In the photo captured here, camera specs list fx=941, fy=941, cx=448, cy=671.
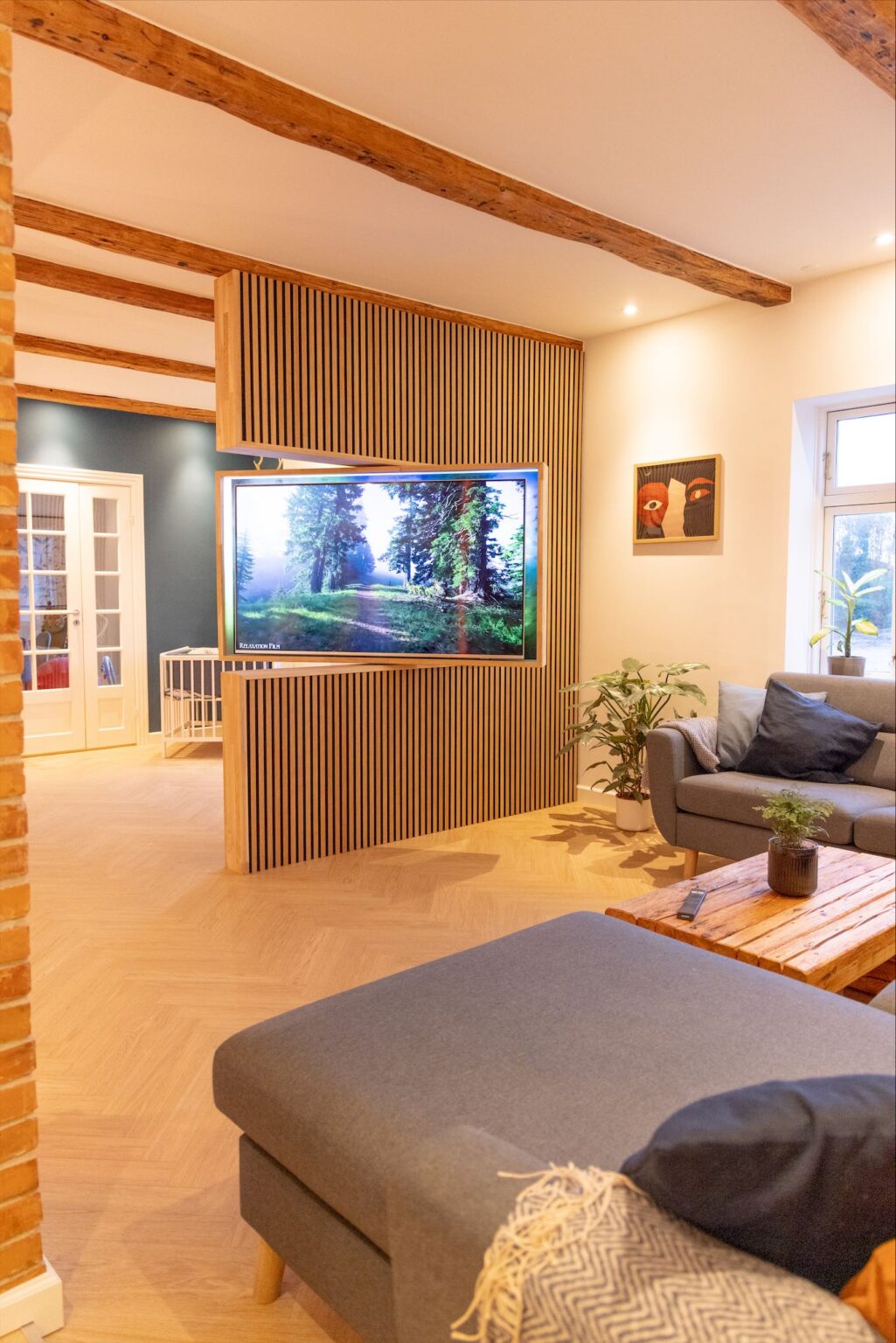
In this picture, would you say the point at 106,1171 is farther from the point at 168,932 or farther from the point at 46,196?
the point at 46,196

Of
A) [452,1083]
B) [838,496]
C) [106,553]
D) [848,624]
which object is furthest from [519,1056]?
[106,553]

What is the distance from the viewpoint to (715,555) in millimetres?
4738

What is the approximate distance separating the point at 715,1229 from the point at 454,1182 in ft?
0.88

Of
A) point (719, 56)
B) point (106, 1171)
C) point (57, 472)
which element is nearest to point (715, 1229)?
point (106, 1171)

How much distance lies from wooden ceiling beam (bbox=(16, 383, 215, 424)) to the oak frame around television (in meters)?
3.36

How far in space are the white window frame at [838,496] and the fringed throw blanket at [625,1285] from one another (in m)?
3.87

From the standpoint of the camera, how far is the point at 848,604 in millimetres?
4316

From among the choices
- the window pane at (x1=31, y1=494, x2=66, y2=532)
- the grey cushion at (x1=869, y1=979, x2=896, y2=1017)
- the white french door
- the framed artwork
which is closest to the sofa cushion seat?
the framed artwork

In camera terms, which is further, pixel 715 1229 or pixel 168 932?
pixel 168 932

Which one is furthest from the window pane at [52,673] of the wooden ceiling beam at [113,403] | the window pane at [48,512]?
the wooden ceiling beam at [113,403]

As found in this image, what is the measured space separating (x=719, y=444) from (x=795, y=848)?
2686 millimetres

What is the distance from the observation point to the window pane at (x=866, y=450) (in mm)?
4359

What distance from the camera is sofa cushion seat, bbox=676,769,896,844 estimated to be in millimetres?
3434

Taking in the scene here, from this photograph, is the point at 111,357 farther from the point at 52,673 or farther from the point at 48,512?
the point at 52,673
